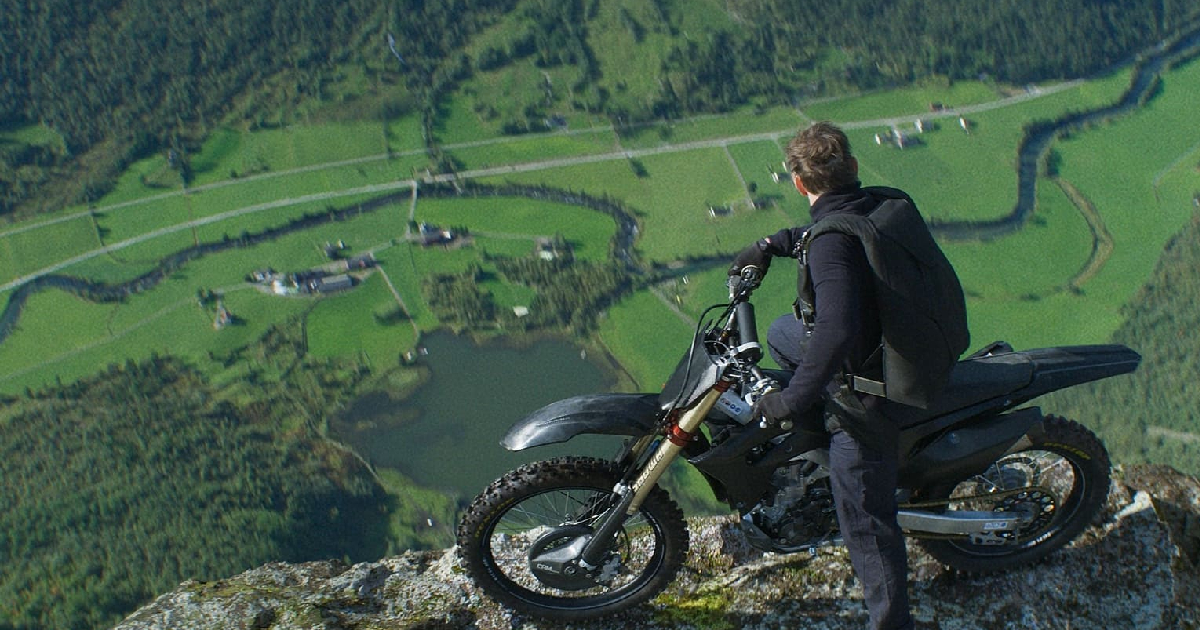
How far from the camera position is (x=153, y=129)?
94875 mm

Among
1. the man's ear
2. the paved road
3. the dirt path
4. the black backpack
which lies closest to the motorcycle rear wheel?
the black backpack

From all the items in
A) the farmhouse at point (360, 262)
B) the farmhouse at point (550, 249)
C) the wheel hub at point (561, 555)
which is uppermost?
the wheel hub at point (561, 555)

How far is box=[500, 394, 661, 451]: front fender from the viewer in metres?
5.88

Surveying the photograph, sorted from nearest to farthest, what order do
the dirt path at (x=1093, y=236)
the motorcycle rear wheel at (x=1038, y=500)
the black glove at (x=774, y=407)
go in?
the black glove at (x=774, y=407), the motorcycle rear wheel at (x=1038, y=500), the dirt path at (x=1093, y=236)

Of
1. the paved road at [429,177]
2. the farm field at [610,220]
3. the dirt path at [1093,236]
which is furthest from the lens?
the paved road at [429,177]

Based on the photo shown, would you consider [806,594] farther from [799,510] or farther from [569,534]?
[569,534]

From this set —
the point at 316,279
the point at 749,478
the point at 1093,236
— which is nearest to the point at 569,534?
the point at 749,478

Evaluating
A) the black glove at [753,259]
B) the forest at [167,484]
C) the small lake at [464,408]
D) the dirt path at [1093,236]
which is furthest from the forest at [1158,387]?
the black glove at [753,259]

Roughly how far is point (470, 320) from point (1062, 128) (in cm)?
5758

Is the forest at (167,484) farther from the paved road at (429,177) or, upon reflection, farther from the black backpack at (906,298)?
the black backpack at (906,298)

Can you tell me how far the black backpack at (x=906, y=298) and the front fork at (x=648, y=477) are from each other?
3.17ft

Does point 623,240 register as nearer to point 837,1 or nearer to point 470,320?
point 470,320

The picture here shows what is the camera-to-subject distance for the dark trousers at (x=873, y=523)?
583 centimetres

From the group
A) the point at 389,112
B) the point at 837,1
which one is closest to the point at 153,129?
the point at 389,112
